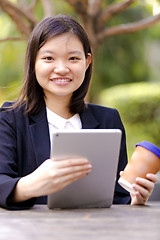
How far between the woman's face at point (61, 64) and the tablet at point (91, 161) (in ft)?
1.52

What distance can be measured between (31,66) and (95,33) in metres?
2.55

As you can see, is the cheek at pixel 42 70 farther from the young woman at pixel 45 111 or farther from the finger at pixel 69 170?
the finger at pixel 69 170

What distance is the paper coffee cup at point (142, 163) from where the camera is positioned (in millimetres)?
1454

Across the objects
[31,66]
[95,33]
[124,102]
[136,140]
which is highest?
[95,33]

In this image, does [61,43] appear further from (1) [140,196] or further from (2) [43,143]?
(1) [140,196]

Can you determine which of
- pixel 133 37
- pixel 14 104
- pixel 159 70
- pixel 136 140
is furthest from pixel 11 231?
pixel 159 70

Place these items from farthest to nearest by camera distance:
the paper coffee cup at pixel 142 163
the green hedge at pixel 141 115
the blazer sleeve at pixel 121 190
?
the green hedge at pixel 141 115, the blazer sleeve at pixel 121 190, the paper coffee cup at pixel 142 163

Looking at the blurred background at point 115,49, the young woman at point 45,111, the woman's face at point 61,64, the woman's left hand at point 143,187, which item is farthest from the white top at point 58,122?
the blurred background at point 115,49

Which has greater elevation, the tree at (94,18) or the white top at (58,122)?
the tree at (94,18)

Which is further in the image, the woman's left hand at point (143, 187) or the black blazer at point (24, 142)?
the black blazer at point (24, 142)

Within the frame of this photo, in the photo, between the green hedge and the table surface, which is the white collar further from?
the green hedge

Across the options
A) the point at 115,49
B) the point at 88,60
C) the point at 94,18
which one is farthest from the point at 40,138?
the point at 115,49

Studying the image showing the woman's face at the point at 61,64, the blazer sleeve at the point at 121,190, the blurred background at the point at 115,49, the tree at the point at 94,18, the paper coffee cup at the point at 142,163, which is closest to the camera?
the paper coffee cup at the point at 142,163

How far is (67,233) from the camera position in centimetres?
118
